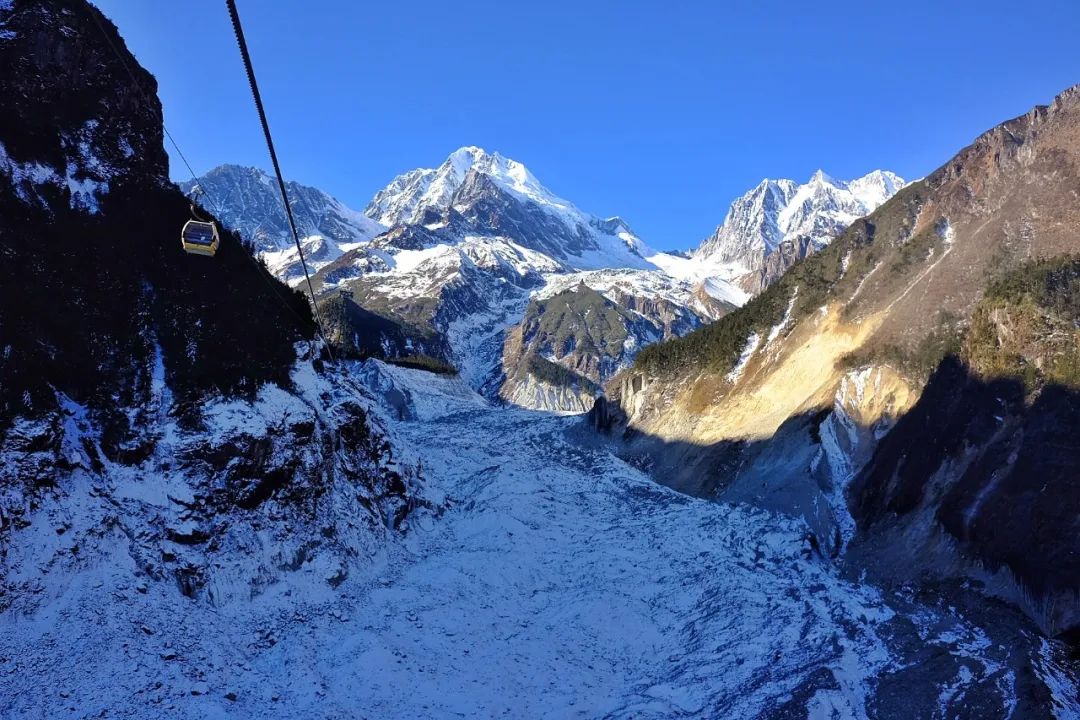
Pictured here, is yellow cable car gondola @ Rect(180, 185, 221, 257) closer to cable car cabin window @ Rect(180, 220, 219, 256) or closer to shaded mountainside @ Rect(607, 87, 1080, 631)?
cable car cabin window @ Rect(180, 220, 219, 256)

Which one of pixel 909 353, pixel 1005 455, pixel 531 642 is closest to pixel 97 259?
pixel 531 642

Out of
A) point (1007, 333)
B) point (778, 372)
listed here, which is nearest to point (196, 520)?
point (1007, 333)

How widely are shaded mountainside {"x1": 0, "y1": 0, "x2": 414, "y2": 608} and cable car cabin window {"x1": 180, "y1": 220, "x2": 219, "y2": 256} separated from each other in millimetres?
5357

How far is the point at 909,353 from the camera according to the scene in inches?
1448

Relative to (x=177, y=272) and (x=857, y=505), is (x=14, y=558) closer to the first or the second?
(x=177, y=272)

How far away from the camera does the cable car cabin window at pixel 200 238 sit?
61.6 ft

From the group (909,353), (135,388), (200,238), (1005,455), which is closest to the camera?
(200,238)

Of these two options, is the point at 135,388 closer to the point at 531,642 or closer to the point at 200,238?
the point at 200,238

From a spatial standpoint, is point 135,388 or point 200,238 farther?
point 135,388

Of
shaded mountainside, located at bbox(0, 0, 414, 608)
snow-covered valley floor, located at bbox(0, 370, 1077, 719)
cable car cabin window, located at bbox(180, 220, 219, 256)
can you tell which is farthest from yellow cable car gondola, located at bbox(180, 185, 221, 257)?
snow-covered valley floor, located at bbox(0, 370, 1077, 719)

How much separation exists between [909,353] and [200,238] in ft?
111

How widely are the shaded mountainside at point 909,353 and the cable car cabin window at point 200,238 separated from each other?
26435 mm

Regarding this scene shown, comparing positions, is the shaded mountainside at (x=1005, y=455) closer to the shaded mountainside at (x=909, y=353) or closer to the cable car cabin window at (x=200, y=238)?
the shaded mountainside at (x=909, y=353)

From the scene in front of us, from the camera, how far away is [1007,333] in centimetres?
3089
